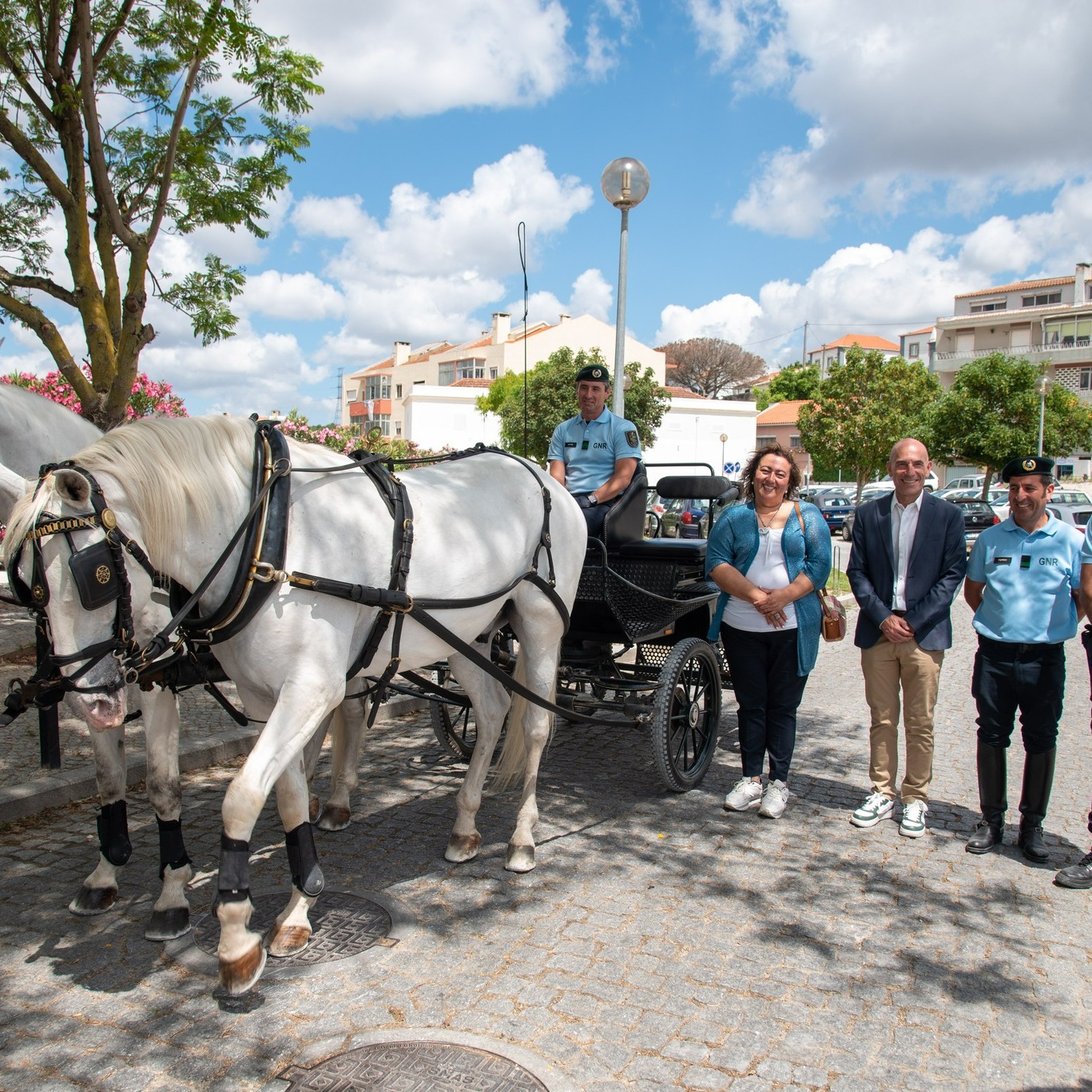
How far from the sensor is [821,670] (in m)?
9.77

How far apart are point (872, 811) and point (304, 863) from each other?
9.97ft

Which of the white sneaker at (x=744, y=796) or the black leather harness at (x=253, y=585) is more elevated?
the black leather harness at (x=253, y=585)

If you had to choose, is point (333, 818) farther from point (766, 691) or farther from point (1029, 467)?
point (1029, 467)

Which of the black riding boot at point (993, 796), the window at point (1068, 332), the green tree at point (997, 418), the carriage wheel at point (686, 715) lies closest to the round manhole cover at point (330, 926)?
the carriage wheel at point (686, 715)

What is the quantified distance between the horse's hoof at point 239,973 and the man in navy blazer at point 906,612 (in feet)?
10.5

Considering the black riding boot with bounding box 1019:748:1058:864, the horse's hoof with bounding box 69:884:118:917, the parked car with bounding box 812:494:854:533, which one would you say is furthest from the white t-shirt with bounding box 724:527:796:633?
the parked car with bounding box 812:494:854:533

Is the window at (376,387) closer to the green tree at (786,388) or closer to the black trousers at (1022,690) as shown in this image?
the green tree at (786,388)

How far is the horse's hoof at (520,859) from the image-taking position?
13.8 feet

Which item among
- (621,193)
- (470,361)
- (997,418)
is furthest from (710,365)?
(621,193)

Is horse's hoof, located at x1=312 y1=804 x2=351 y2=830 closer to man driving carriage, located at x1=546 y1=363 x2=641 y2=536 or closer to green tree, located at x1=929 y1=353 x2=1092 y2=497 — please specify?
man driving carriage, located at x1=546 y1=363 x2=641 y2=536

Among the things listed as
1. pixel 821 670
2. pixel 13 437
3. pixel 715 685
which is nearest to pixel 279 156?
pixel 13 437

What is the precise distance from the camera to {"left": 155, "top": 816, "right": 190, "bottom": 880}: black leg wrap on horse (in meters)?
3.59

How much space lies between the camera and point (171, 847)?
11.8 ft

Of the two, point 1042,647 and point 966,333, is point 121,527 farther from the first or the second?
point 966,333
